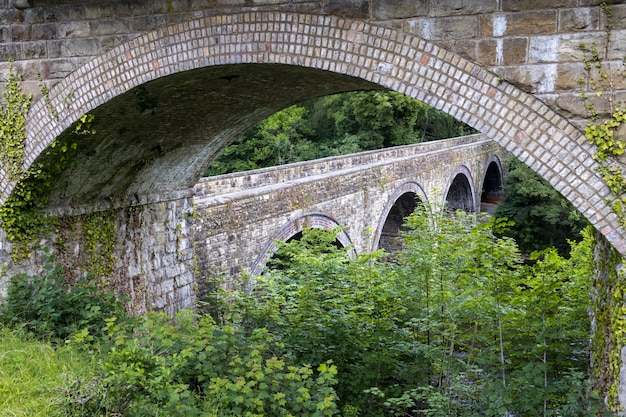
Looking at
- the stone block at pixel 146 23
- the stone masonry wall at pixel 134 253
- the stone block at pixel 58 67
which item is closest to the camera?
the stone block at pixel 146 23

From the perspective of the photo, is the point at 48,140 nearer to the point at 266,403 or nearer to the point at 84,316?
the point at 84,316

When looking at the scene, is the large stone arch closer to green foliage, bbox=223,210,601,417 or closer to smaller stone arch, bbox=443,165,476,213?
smaller stone arch, bbox=443,165,476,213

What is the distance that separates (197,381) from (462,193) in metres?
23.9

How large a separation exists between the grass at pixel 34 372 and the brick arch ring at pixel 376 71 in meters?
2.01

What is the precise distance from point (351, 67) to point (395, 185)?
42.1ft

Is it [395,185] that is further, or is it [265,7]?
[395,185]

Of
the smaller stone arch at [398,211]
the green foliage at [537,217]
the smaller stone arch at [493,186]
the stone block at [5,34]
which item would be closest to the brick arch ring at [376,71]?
the stone block at [5,34]

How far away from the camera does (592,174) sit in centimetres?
427

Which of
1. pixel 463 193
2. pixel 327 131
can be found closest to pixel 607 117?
pixel 463 193

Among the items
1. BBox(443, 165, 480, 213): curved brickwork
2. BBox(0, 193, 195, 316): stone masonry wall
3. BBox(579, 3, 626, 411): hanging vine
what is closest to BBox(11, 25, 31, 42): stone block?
BBox(0, 193, 195, 316): stone masonry wall

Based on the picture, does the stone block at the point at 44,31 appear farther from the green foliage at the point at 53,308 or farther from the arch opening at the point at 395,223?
the arch opening at the point at 395,223

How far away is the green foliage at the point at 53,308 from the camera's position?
5.86 metres

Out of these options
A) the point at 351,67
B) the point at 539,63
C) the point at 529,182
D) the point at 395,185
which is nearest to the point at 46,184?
the point at 351,67

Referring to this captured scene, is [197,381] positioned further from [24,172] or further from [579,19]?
[579,19]
